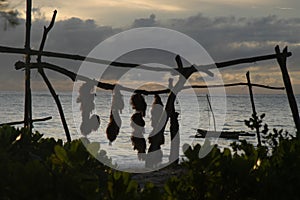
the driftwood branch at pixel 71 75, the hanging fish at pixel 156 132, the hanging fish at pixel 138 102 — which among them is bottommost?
the hanging fish at pixel 156 132

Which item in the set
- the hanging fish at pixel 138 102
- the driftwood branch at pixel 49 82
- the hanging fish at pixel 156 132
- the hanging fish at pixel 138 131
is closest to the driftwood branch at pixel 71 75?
the driftwood branch at pixel 49 82

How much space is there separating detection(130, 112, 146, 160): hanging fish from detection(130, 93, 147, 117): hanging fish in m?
0.08

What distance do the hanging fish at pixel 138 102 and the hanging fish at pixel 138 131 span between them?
0.27ft

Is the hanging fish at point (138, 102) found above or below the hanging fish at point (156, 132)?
above

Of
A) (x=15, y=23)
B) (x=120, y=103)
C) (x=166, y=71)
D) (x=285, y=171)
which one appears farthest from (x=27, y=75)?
(x=285, y=171)

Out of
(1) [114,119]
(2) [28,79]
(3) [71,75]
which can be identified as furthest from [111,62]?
(2) [28,79]

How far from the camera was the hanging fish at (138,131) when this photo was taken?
169 inches

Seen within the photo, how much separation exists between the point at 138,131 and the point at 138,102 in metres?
0.42

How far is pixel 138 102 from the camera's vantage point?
13.5ft

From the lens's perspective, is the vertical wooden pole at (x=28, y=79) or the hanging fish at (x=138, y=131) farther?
the hanging fish at (x=138, y=131)

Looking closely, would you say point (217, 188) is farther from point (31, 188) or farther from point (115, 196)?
point (31, 188)

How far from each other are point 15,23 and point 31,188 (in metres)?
1.64

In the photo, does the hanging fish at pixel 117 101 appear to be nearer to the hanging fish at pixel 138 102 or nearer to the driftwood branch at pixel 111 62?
the hanging fish at pixel 138 102

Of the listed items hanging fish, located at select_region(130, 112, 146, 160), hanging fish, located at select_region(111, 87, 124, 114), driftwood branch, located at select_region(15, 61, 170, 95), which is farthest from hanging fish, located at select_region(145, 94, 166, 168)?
driftwood branch, located at select_region(15, 61, 170, 95)
